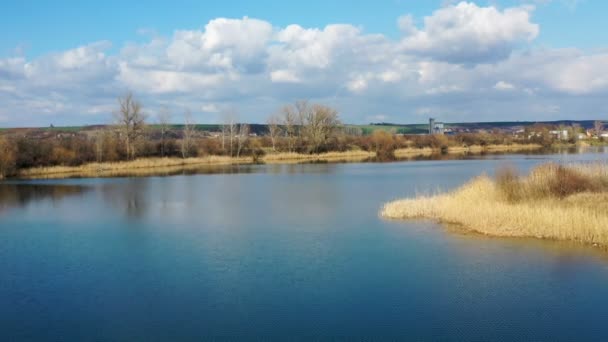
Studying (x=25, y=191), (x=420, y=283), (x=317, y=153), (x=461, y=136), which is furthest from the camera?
(x=461, y=136)

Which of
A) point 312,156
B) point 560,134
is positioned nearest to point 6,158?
point 312,156

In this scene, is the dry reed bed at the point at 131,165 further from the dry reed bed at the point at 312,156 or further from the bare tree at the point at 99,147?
the dry reed bed at the point at 312,156

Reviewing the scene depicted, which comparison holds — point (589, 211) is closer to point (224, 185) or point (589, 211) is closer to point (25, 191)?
point (224, 185)

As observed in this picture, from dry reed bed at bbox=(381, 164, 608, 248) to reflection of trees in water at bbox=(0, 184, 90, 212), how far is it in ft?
49.2

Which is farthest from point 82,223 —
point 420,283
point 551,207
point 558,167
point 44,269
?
point 558,167

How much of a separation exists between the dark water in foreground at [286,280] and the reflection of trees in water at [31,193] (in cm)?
524

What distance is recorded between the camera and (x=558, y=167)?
51.9ft

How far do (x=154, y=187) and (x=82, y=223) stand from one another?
1102 centimetres

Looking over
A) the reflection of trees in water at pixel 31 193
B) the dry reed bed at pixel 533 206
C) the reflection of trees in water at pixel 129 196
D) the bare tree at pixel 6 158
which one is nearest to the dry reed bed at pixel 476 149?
the reflection of trees in water at pixel 129 196

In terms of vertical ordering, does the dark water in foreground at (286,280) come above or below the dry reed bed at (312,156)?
below

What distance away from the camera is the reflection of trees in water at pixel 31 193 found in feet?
72.4

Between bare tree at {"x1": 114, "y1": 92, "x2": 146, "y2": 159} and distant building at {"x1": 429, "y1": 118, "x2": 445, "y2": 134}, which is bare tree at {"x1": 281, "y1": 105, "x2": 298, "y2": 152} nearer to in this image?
bare tree at {"x1": 114, "y1": 92, "x2": 146, "y2": 159}

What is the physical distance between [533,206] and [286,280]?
8017 mm

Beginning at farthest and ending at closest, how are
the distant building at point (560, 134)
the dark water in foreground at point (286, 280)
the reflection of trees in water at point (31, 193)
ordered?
the distant building at point (560, 134)
the reflection of trees in water at point (31, 193)
the dark water in foreground at point (286, 280)
